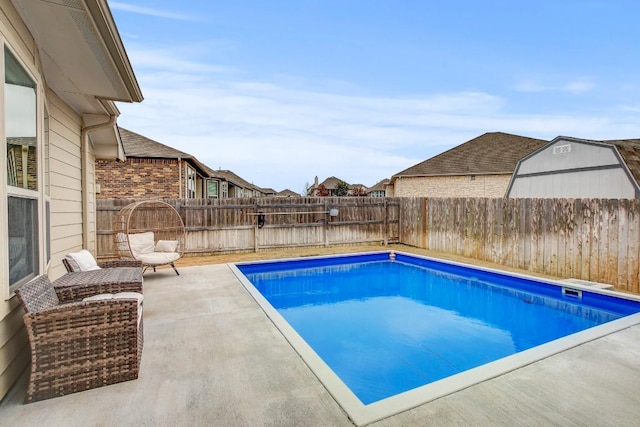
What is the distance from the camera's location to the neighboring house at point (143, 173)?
12664 millimetres

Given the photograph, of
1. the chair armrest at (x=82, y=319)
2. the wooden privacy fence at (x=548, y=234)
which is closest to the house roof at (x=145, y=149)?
the wooden privacy fence at (x=548, y=234)

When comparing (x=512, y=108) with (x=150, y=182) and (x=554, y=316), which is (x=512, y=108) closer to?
(x=554, y=316)

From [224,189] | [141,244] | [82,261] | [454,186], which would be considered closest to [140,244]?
[141,244]

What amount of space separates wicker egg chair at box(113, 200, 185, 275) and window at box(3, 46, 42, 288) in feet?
10.5

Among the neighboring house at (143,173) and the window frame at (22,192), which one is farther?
the neighboring house at (143,173)

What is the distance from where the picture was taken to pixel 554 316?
17.9 feet

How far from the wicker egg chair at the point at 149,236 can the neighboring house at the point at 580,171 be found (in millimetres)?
11021

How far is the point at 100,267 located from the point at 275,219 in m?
6.22

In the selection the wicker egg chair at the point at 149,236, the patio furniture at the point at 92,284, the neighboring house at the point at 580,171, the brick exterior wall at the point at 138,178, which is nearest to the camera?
the patio furniture at the point at 92,284

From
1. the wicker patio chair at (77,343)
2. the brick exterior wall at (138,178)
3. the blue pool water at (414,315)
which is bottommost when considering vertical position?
the blue pool water at (414,315)

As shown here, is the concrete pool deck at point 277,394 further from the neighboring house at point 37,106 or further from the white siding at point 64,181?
the white siding at point 64,181

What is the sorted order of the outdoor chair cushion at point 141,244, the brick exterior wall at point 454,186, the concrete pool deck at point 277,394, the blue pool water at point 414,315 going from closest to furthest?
the concrete pool deck at point 277,394 → the blue pool water at point 414,315 → the outdoor chair cushion at point 141,244 → the brick exterior wall at point 454,186

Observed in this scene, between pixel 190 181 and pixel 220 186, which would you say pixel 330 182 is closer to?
pixel 220 186

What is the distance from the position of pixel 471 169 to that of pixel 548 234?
13.5 meters
